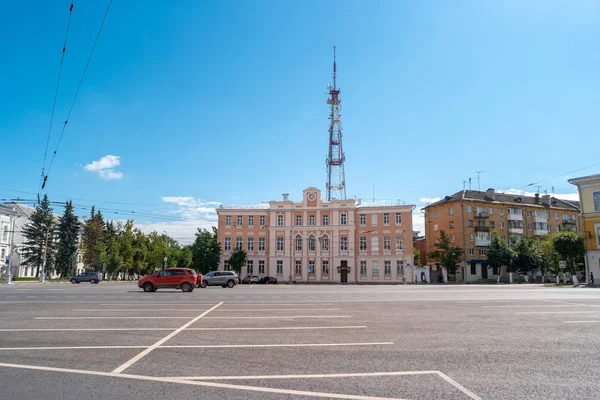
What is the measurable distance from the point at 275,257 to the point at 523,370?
194 feet

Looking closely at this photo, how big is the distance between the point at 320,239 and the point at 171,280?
37036 millimetres

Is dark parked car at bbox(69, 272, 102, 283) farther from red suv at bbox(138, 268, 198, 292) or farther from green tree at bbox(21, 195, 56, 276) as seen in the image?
red suv at bbox(138, 268, 198, 292)

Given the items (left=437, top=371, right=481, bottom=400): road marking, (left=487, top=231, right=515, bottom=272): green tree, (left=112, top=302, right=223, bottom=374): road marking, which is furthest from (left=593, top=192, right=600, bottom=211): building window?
(left=437, top=371, right=481, bottom=400): road marking

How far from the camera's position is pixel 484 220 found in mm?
73125

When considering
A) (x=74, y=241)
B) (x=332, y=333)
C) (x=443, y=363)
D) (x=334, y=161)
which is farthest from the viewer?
(x=74, y=241)

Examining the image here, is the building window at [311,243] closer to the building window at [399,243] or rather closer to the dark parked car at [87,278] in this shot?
the building window at [399,243]

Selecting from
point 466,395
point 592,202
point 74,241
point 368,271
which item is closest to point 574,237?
point 592,202

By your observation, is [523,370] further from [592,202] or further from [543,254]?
[543,254]

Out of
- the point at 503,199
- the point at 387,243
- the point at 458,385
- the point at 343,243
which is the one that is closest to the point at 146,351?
the point at 458,385

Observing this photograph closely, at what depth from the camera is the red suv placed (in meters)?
29.1

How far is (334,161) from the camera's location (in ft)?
220

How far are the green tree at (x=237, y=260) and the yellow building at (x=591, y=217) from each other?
44.7m

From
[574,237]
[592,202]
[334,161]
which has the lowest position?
[574,237]

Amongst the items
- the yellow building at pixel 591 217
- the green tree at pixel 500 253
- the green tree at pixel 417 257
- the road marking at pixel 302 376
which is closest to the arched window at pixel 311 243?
the green tree at pixel 500 253
